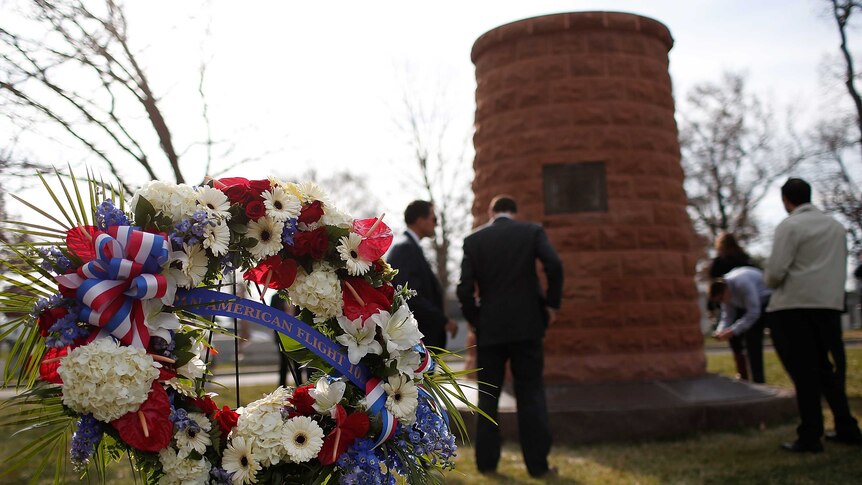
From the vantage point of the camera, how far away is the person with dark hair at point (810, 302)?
5445 millimetres

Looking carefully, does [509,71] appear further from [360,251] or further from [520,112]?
[360,251]

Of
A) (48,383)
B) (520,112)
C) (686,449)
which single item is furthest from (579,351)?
(48,383)

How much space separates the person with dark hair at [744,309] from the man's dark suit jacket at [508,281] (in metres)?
2.55

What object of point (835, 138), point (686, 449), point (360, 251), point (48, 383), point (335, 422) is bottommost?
point (686, 449)

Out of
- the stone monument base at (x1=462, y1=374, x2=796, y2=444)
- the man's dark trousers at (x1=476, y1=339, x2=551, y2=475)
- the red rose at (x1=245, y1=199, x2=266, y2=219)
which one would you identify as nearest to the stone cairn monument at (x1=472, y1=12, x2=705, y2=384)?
the stone monument base at (x1=462, y1=374, x2=796, y2=444)

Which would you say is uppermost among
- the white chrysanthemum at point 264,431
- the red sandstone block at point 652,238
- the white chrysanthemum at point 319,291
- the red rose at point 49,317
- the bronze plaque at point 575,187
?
the bronze plaque at point 575,187

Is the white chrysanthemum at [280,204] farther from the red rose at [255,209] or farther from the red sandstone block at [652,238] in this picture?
the red sandstone block at [652,238]

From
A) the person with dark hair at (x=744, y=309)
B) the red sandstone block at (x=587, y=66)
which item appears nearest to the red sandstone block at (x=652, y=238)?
the person with dark hair at (x=744, y=309)

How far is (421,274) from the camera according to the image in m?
5.43

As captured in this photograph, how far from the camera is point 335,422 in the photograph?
2.87m

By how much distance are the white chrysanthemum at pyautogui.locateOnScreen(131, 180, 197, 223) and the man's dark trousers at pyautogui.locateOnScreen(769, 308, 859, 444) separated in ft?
14.6

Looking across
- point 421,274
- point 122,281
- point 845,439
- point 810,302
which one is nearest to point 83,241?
point 122,281

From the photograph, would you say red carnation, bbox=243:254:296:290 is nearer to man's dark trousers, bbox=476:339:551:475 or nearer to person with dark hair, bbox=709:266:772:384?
man's dark trousers, bbox=476:339:551:475

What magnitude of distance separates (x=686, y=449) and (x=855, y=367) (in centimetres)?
731
